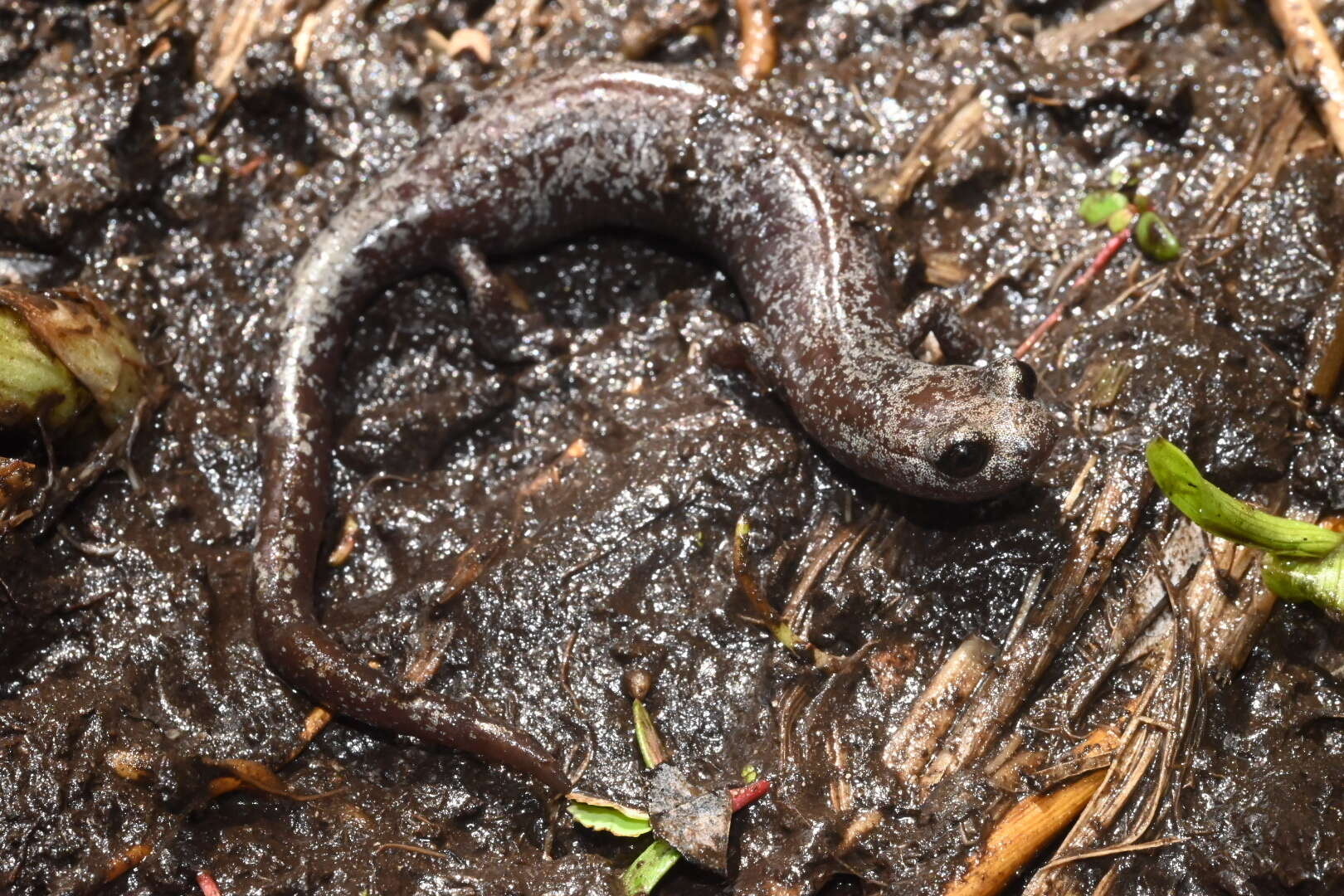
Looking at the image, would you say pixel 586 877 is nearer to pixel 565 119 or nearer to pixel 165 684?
pixel 165 684

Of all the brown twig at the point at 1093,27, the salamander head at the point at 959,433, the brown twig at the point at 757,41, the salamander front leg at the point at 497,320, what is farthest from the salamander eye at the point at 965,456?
the brown twig at the point at 1093,27

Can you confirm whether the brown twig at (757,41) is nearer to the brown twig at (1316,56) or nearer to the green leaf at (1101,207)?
the green leaf at (1101,207)

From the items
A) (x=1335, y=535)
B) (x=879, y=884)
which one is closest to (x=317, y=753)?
(x=879, y=884)

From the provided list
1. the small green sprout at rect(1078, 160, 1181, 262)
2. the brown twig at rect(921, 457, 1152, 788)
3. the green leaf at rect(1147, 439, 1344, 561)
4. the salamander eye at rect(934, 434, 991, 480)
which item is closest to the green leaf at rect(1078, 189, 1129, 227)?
the small green sprout at rect(1078, 160, 1181, 262)

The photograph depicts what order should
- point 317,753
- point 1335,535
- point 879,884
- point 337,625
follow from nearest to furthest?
point 879,884
point 1335,535
point 317,753
point 337,625

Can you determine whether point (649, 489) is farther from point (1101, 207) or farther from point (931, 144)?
point (1101, 207)

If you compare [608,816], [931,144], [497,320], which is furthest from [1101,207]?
[608,816]

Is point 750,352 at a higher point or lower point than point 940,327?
lower
